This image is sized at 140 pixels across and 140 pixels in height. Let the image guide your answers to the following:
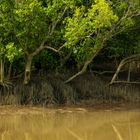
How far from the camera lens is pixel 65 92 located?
746 inches

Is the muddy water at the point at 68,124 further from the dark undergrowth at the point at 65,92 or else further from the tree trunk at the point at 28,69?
the tree trunk at the point at 28,69

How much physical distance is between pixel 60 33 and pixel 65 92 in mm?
2709

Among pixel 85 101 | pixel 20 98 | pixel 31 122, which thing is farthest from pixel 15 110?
pixel 85 101

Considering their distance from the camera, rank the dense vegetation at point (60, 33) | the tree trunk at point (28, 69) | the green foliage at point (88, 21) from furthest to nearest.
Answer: the tree trunk at point (28, 69) → the dense vegetation at point (60, 33) → the green foliage at point (88, 21)

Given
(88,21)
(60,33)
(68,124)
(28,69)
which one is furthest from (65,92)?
(68,124)

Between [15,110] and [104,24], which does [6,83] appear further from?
[104,24]

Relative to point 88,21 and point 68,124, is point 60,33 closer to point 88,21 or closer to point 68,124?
point 88,21

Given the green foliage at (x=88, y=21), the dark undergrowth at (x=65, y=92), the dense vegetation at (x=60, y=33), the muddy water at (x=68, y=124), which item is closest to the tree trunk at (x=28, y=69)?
the dense vegetation at (x=60, y=33)

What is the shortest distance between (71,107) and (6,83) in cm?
272

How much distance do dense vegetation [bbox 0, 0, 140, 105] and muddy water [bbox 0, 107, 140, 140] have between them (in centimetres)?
197

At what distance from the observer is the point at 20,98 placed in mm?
18109

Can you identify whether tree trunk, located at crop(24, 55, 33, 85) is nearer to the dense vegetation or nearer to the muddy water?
the dense vegetation

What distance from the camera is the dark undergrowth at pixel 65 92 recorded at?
1827 cm

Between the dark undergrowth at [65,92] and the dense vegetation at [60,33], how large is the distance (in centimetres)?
33
